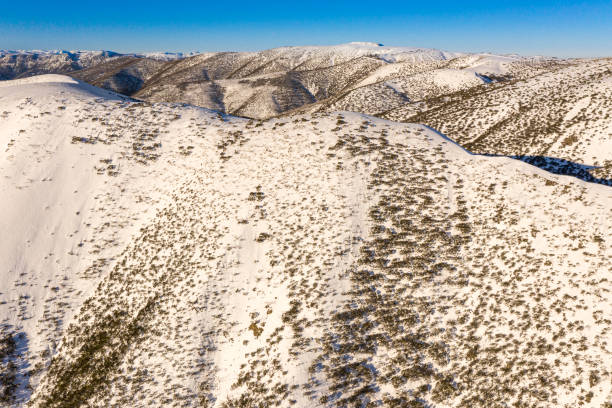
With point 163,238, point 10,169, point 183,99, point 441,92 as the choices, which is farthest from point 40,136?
point 183,99

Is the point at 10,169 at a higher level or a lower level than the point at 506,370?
higher

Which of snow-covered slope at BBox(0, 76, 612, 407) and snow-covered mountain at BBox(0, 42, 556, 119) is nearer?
snow-covered slope at BBox(0, 76, 612, 407)

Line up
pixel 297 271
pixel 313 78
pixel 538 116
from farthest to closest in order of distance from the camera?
pixel 313 78, pixel 538 116, pixel 297 271

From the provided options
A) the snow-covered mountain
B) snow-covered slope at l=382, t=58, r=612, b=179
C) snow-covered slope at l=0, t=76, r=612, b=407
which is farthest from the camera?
the snow-covered mountain

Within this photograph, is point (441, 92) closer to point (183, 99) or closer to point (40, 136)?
point (40, 136)

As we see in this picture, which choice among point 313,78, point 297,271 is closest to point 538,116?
point 297,271

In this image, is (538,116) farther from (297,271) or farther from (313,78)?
(313,78)

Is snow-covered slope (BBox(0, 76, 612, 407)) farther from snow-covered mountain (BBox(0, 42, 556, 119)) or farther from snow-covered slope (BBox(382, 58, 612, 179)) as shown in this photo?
snow-covered mountain (BBox(0, 42, 556, 119))

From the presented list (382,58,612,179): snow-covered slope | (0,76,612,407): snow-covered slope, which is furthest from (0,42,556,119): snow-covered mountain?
(0,76,612,407): snow-covered slope
